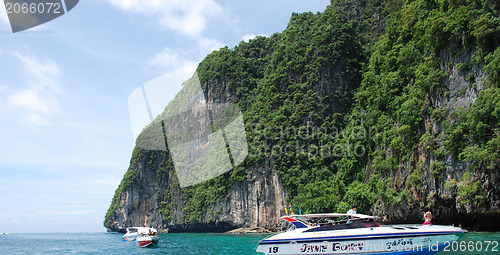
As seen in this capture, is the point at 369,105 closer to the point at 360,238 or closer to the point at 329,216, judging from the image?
the point at 329,216

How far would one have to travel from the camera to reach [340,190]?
36750 mm

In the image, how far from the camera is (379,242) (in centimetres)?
1241

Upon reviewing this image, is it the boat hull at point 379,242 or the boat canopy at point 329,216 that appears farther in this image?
the boat canopy at point 329,216

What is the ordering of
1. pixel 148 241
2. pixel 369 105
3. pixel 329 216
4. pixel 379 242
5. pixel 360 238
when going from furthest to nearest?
pixel 369 105 → pixel 148 241 → pixel 329 216 → pixel 360 238 → pixel 379 242

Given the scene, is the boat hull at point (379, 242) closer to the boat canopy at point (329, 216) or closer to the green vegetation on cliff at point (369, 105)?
the boat canopy at point (329, 216)

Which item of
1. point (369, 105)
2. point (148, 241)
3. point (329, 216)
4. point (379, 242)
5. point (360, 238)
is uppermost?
point (369, 105)

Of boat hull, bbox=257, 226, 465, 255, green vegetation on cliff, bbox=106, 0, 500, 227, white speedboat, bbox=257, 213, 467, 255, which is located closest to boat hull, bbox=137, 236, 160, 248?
green vegetation on cliff, bbox=106, 0, 500, 227

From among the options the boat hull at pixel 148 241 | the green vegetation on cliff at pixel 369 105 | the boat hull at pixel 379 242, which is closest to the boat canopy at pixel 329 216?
the boat hull at pixel 379 242

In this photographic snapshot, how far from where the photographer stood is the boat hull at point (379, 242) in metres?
12.2

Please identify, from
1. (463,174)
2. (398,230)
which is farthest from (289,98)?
(398,230)

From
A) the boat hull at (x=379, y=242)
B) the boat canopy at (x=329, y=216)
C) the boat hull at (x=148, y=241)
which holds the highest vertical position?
the boat canopy at (x=329, y=216)

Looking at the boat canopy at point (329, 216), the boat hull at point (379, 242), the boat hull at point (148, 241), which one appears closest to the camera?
the boat hull at point (379, 242)

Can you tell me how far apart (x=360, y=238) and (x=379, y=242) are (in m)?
0.58

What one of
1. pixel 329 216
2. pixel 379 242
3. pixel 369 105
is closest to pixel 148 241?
pixel 329 216
